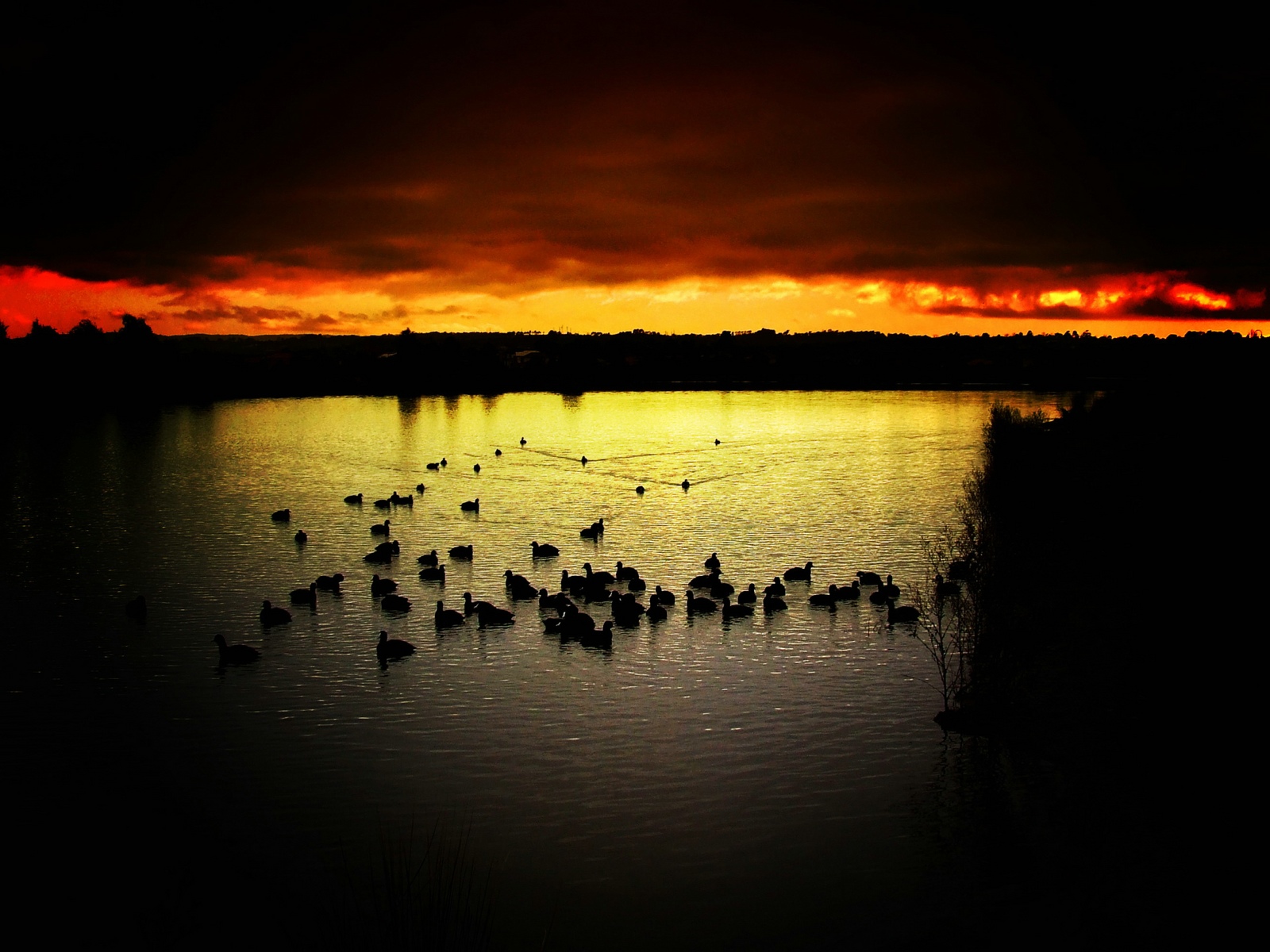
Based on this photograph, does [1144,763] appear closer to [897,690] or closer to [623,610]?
[897,690]

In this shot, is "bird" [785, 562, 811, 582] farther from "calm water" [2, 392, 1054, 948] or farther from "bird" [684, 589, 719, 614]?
"bird" [684, 589, 719, 614]

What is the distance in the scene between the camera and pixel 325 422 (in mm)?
85375

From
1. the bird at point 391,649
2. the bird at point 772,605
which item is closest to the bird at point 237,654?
the bird at point 391,649

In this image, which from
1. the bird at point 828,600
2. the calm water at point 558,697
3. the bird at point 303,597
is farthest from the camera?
the bird at point 303,597

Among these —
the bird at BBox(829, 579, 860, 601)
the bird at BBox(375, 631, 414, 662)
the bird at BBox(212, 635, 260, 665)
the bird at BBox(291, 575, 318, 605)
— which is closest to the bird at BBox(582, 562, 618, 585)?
the bird at BBox(829, 579, 860, 601)

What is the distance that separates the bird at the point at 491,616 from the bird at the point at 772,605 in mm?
6186

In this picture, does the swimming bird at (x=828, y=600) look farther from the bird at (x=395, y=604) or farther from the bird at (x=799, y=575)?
the bird at (x=395, y=604)

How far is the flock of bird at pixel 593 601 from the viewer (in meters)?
23.8

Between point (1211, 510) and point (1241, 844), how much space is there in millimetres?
12882

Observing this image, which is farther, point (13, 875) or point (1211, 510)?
point (1211, 510)

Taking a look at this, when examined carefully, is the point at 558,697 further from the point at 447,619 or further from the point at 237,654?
the point at 237,654

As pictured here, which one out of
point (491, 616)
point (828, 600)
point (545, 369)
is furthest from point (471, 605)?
A: point (545, 369)

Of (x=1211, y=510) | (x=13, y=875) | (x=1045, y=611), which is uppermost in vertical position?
(x=1211, y=510)

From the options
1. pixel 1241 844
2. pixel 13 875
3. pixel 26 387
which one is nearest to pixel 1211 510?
pixel 1241 844
